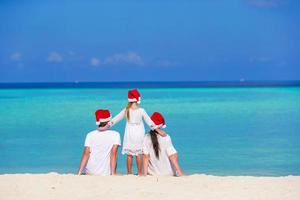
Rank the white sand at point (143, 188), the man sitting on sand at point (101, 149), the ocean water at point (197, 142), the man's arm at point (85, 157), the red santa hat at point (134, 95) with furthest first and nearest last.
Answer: the ocean water at point (197, 142)
the man's arm at point (85, 157)
the man sitting on sand at point (101, 149)
the red santa hat at point (134, 95)
the white sand at point (143, 188)

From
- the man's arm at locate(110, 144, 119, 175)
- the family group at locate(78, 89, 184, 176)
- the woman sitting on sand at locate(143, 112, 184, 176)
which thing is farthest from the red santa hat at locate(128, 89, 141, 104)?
the man's arm at locate(110, 144, 119, 175)

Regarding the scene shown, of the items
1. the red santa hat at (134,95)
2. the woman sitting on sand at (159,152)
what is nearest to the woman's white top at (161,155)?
the woman sitting on sand at (159,152)

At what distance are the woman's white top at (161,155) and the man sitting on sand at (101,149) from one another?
1.26 feet

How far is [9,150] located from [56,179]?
9.12 m

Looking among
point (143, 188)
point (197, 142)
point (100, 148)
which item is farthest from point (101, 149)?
point (197, 142)

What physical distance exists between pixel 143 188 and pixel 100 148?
1.37 m

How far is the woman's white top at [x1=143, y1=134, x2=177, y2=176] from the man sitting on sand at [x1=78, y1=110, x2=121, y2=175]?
38 centimetres

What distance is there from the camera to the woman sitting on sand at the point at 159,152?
951cm

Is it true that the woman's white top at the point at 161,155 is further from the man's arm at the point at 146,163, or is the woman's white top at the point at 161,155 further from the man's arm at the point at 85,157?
the man's arm at the point at 85,157

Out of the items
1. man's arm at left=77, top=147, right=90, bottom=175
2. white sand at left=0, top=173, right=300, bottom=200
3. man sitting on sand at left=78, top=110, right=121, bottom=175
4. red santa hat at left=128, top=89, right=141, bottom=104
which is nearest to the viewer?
white sand at left=0, top=173, right=300, bottom=200

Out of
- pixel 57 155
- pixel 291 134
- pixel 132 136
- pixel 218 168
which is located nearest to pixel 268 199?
pixel 132 136

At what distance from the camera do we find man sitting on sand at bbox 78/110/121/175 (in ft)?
31.6

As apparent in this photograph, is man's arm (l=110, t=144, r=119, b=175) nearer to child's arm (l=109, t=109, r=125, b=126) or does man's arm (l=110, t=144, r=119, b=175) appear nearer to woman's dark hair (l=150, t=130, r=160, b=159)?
child's arm (l=109, t=109, r=125, b=126)

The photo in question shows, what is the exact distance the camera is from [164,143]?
955cm
